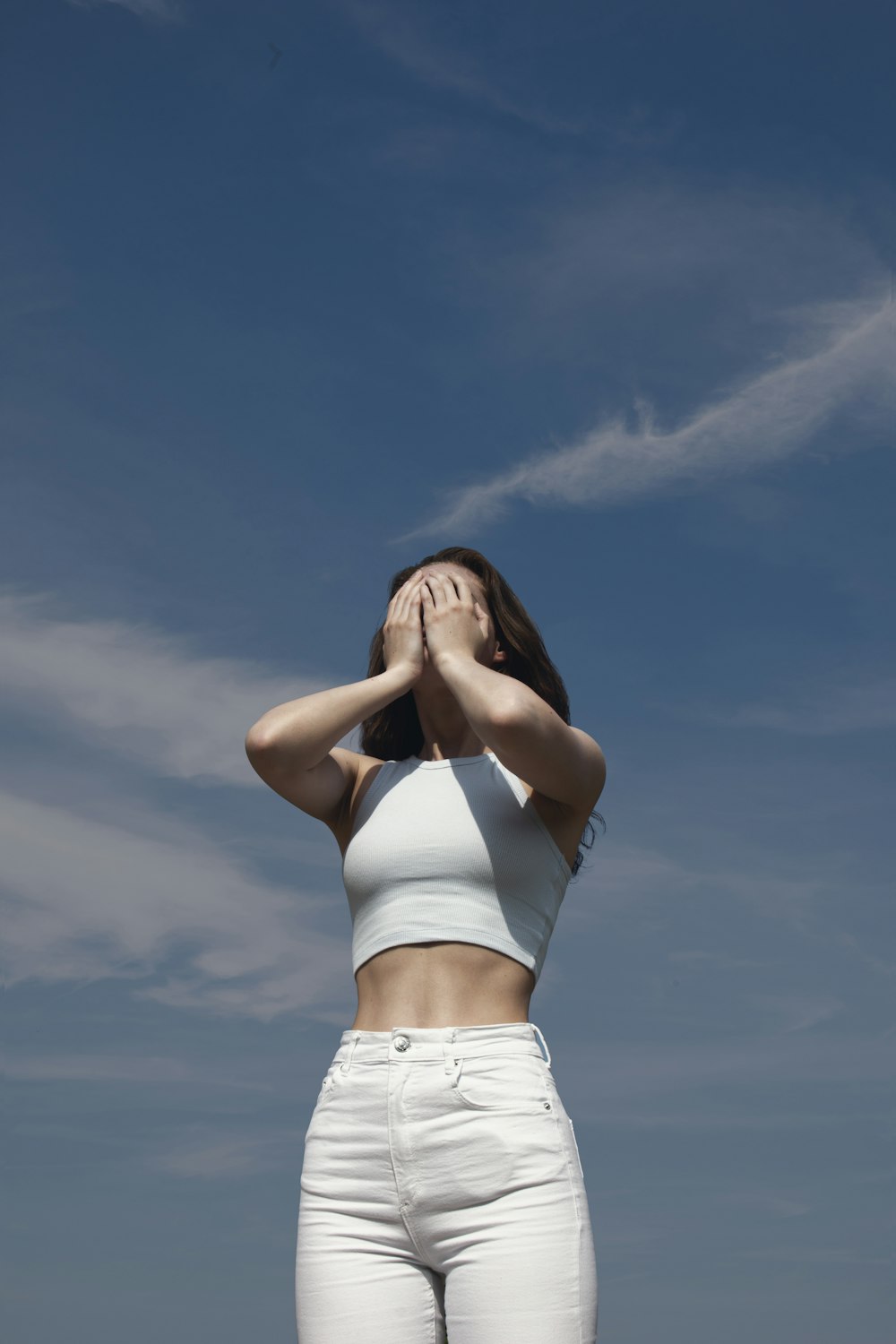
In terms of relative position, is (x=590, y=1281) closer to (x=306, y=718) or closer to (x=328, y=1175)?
(x=328, y=1175)

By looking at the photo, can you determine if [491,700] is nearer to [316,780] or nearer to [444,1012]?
[316,780]

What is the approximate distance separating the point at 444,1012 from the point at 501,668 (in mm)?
1606

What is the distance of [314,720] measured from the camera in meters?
4.56

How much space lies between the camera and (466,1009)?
3.97 meters

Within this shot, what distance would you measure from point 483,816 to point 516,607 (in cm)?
120

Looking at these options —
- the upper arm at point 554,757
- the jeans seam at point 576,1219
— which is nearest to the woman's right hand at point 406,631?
the upper arm at point 554,757

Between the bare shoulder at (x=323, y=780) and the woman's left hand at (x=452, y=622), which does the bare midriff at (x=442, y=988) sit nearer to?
the bare shoulder at (x=323, y=780)

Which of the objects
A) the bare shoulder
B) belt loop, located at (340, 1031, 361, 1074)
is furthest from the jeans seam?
the bare shoulder

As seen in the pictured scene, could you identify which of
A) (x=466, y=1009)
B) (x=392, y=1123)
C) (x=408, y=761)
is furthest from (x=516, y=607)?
(x=392, y=1123)

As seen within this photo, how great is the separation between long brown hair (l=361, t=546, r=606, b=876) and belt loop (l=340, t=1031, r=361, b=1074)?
1451 mm

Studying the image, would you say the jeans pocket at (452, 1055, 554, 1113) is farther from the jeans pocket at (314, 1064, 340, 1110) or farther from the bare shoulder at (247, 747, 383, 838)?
the bare shoulder at (247, 747, 383, 838)

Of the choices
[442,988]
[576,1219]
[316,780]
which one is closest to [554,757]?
[442,988]

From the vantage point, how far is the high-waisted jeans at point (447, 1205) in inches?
142

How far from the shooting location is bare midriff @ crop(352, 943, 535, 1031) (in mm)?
3979
